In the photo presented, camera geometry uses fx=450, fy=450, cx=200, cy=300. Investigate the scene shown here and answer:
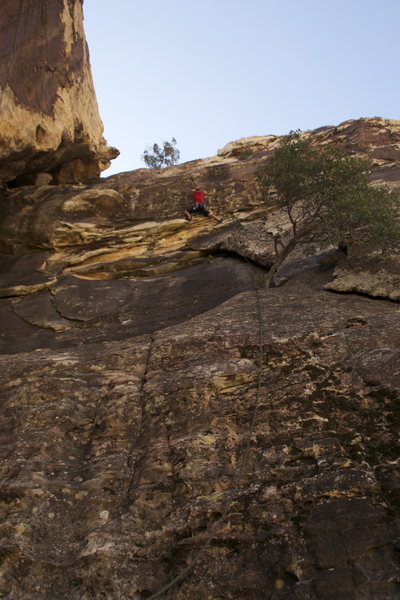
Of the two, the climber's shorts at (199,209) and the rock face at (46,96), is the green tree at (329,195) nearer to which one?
the climber's shorts at (199,209)

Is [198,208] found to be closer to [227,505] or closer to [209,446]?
[209,446]

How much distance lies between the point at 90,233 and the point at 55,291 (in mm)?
4845

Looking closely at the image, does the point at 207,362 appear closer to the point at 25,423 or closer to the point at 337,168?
the point at 25,423

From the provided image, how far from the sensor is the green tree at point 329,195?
15.0 meters

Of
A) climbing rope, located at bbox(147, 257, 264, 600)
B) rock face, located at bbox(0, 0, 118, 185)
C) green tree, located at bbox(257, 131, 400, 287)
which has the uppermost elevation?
rock face, located at bbox(0, 0, 118, 185)

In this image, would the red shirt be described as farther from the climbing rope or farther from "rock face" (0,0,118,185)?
the climbing rope

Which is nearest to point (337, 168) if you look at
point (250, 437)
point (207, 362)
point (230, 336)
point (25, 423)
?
point (230, 336)

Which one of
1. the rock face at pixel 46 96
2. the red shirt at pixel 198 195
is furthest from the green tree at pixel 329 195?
the rock face at pixel 46 96

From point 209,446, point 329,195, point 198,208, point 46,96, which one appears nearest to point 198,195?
point 198,208

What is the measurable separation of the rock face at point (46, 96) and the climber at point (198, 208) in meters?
6.98

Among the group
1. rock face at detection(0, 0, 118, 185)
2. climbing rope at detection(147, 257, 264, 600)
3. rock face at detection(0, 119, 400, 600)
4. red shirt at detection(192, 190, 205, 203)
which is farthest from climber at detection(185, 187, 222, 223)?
climbing rope at detection(147, 257, 264, 600)

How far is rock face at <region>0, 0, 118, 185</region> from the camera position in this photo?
1789cm

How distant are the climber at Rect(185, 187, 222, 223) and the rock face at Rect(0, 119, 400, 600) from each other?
684cm

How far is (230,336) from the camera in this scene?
1091 centimetres
